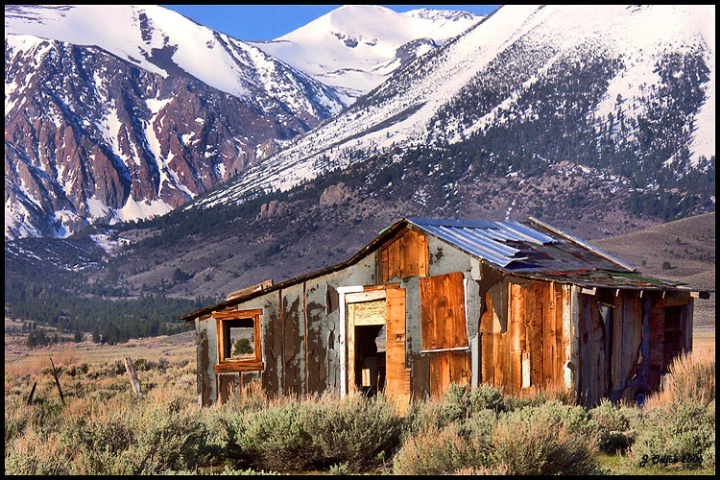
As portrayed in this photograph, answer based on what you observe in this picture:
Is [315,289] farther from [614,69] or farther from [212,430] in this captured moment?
[614,69]

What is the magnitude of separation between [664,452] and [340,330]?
331 inches

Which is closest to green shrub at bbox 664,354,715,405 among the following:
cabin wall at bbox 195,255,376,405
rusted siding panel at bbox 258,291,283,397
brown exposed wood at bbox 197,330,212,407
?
cabin wall at bbox 195,255,376,405

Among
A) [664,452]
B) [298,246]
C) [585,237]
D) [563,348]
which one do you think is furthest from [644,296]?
[298,246]

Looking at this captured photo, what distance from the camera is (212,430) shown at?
41.0 ft

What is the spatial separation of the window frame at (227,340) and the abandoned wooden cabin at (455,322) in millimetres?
23

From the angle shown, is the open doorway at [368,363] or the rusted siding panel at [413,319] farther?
the open doorway at [368,363]

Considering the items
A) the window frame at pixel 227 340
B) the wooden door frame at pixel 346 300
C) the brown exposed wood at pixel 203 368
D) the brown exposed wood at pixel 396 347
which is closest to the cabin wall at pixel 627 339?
the brown exposed wood at pixel 396 347

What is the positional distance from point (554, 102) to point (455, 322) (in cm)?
Answer: 11415

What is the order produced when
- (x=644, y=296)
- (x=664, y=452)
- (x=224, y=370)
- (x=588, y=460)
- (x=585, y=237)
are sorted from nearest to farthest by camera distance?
(x=588, y=460), (x=664, y=452), (x=644, y=296), (x=224, y=370), (x=585, y=237)

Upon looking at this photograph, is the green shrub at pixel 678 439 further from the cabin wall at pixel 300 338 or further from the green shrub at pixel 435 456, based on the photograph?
the cabin wall at pixel 300 338

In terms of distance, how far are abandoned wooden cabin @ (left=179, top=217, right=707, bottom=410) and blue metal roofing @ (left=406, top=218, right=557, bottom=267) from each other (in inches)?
2.1

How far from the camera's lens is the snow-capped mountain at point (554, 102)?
391 ft

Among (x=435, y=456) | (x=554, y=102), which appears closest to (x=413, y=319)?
(x=435, y=456)

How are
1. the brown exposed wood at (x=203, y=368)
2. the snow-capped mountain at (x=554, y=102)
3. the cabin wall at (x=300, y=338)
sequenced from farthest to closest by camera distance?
1. the snow-capped mountain at (x=554, y=102)
2. the brown exposed wood at (x=203, y=368)
3. the cabin wall at (x=300, y=338)
